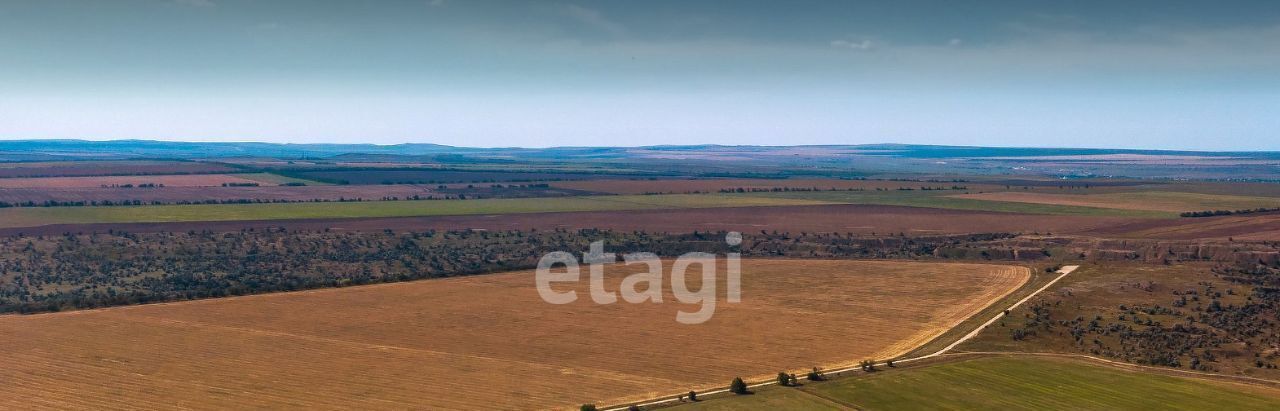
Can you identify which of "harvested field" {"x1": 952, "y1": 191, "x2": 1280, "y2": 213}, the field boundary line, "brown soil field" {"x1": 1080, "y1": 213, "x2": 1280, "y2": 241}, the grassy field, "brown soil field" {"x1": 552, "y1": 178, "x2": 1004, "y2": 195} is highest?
"brown soil field" {"x1": 1080, "y1": 213, "x2": 1280, "y2": 241}

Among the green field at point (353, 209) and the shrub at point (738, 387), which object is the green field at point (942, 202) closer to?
the green field at point (353, 209)

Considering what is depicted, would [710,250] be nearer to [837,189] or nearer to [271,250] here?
[271,250]

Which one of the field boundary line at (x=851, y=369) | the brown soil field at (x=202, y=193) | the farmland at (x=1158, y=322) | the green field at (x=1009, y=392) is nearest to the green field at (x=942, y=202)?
the farmland at (x=1158, y=322)

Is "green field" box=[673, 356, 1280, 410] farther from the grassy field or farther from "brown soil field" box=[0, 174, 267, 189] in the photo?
the grassy field

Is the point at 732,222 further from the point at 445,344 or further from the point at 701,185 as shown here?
the point at 701,185

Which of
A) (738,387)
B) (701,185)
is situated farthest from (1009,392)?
(701,185)

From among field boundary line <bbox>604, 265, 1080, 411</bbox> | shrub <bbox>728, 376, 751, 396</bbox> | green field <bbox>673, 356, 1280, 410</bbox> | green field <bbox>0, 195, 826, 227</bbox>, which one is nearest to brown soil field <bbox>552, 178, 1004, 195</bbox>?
green field <bbox>0, 195, 826, 227</bbox>

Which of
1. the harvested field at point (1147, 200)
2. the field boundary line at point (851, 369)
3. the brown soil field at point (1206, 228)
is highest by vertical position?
the brown soil field at point (1206, 228)
